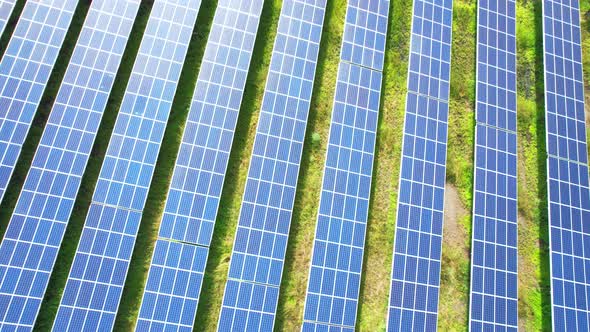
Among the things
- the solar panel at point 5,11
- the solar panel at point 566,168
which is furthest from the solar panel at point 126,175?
the solar panel at point 566,168

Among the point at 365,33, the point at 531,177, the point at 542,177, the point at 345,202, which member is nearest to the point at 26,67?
the point at 345,202

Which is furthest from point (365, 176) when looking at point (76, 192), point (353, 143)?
point (76, 192)

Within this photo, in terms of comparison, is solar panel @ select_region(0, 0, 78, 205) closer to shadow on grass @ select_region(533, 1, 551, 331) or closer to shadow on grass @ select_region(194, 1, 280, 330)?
shadow on grass @ select_region(194, 1, 280, 330)

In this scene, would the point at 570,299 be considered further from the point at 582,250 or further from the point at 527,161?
the point at 527,161

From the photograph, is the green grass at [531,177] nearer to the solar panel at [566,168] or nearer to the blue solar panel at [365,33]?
the solar panel at [566,168]

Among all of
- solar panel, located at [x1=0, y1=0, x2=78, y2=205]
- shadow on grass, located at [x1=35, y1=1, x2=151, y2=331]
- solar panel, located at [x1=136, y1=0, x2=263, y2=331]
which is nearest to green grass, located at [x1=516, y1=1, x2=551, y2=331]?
solar panel, located at [x1=136, y1=0, x2=263, y2=331]
